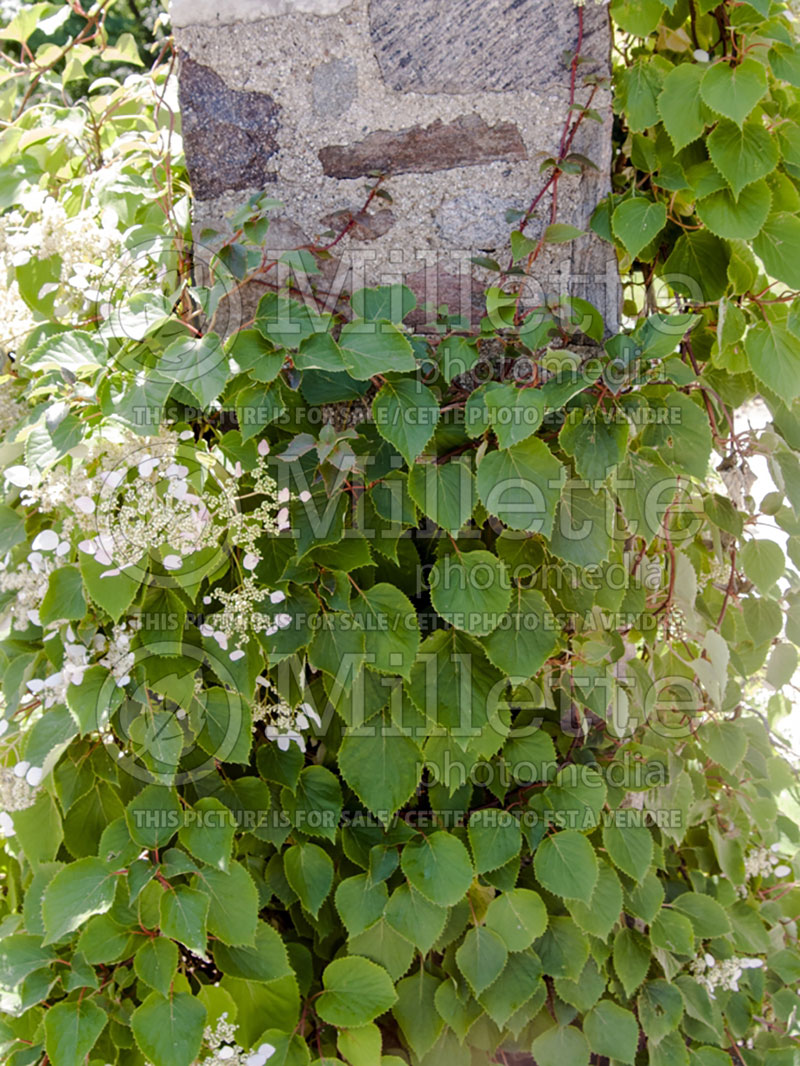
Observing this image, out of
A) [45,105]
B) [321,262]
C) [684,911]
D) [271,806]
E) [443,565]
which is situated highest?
[45,105]

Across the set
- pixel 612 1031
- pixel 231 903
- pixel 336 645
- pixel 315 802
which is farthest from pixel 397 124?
pixel 612 1031

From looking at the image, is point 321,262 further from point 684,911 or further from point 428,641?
point 684,911

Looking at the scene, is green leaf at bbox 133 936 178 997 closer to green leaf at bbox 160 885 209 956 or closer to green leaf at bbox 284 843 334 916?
green leaf at bbox 160 885 209 956

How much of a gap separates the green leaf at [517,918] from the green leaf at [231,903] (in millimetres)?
326

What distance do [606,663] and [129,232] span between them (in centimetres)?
88

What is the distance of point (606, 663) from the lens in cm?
116

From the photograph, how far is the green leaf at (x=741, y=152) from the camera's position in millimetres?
1038

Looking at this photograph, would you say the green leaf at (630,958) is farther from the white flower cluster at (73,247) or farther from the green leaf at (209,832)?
the white flower cluster at (73,247)

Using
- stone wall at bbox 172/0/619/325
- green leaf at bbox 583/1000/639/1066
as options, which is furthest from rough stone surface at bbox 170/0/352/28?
green leaf at bbox 583/1000/639/1066

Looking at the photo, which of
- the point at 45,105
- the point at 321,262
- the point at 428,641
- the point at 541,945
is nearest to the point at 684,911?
the point at 541,945

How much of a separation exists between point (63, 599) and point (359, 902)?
55 cm

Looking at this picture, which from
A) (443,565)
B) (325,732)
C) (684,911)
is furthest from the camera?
(684,911)

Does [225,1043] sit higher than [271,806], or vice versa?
[271,806]

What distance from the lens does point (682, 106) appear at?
1.05m
